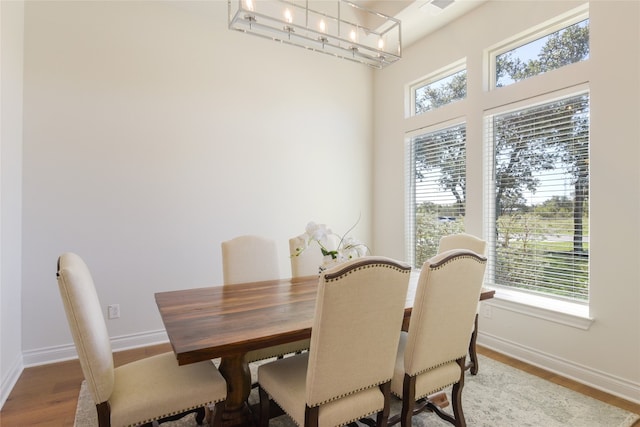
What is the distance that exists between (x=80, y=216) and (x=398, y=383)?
9.31 ft

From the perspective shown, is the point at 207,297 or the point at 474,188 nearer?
the point at 207,297

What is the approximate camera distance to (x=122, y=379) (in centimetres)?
152

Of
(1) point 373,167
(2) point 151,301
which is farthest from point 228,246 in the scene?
(1) point 373,167

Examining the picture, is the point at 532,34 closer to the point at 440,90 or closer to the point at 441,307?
the point at 440,90

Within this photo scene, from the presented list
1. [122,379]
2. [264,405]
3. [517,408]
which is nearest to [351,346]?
[264,405]

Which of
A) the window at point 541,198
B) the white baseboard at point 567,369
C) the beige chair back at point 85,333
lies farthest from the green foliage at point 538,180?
the beige chair back at point 85,333

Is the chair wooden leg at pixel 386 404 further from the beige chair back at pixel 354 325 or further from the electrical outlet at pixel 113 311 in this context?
the electrical outlet at pixel 113 311

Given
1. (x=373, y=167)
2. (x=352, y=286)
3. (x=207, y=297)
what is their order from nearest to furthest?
(x=352, y=286), (x=207, y=297), (x=373, y=167)

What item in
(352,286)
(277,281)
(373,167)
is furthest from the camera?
(373,167)

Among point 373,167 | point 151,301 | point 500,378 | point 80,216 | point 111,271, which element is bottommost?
point 500,378

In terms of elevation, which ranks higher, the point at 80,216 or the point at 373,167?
the point at 373,167

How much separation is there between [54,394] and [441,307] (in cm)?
259

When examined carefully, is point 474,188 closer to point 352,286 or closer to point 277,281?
point 277,281

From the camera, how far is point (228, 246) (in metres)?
2.51
